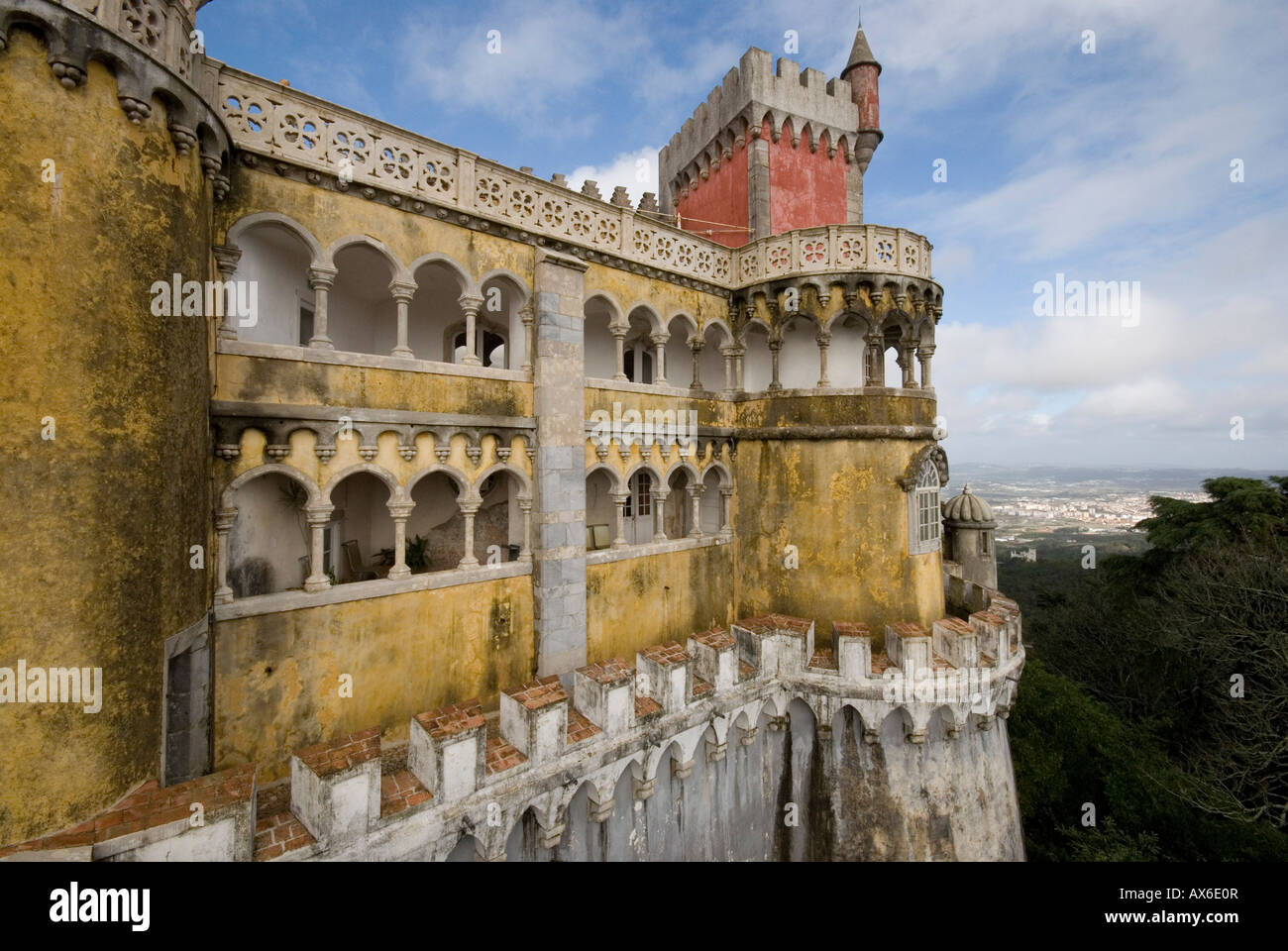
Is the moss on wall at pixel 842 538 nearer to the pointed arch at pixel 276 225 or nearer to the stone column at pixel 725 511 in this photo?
the stone column at pixel 725 511

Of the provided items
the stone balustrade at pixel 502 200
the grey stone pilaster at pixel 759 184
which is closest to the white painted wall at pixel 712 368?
the stone balustrade at pixel 502 200

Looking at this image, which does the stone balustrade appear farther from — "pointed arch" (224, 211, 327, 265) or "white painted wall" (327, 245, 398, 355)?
"white painted wall" (327, 245, 398, 355)

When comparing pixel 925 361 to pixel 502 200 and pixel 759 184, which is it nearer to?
pixel 759 184

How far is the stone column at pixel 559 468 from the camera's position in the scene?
9734mm

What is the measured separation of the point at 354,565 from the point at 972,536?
2037 cm

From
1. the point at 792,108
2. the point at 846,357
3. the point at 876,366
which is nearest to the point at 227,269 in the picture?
the point at 846,357

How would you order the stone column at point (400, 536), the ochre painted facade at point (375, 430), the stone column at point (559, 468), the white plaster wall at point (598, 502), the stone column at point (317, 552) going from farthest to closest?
the white plaster wall at point (598, 502)
the stone column at point (559, 468)
the stone column at point (400, 536)
the stone column at point (317, 552)
the ochre painted facade at point (375, 430)

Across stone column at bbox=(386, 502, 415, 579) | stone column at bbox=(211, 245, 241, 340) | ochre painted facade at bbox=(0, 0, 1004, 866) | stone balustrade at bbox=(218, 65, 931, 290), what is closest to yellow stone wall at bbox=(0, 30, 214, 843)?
ochre painted facade at bbox=(0, 0, 1004, 866)

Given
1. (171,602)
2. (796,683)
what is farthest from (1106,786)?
(171,602)

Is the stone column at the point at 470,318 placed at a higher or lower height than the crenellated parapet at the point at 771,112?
lower

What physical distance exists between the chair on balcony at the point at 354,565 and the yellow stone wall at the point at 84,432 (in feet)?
18.9

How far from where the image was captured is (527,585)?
9805 millimetres

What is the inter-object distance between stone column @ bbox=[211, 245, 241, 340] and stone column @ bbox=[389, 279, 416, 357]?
2.00 metres

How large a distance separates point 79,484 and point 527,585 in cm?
614
